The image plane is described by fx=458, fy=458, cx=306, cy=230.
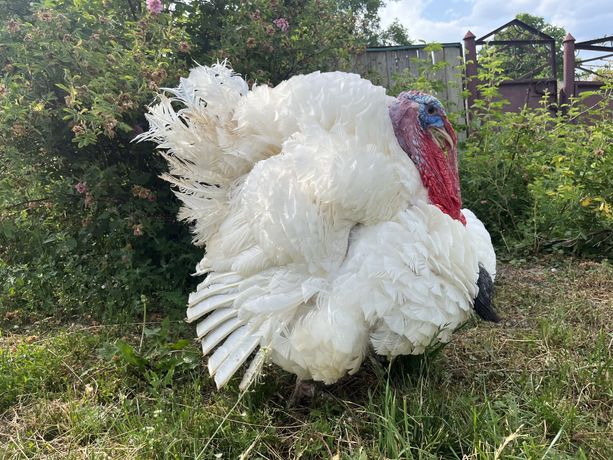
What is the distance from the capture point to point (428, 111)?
2.00m

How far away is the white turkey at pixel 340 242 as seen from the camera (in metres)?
1.69

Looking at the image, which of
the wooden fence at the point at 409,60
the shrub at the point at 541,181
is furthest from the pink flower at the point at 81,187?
the wooden fence at the point at 409,60

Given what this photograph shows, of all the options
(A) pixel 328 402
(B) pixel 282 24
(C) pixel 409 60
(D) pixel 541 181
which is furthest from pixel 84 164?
(C) pixel 409 60

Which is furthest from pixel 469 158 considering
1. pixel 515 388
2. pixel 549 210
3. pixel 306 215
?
pixel 306 215

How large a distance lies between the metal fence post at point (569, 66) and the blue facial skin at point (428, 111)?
18.5 feet

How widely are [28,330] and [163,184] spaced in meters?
1.23

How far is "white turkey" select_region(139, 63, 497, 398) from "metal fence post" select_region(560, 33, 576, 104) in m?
5.56

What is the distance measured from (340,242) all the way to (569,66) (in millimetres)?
6428

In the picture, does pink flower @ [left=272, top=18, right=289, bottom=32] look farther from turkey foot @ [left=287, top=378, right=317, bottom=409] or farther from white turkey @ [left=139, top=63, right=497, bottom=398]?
turkey foot @ [left=287, top=378, right=317, bottom=409]

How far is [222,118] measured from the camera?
2.34 m

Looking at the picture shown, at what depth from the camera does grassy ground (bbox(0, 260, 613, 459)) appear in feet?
5.32

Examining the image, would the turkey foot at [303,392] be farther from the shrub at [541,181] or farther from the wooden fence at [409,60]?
the wooden fence at [409,60]

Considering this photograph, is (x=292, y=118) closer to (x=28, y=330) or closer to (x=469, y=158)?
(x=28, y=330)

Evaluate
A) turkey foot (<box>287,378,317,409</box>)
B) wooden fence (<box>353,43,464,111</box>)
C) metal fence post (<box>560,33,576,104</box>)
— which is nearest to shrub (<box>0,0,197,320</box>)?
turkey foot (<box>287,378,317,409</box>)
